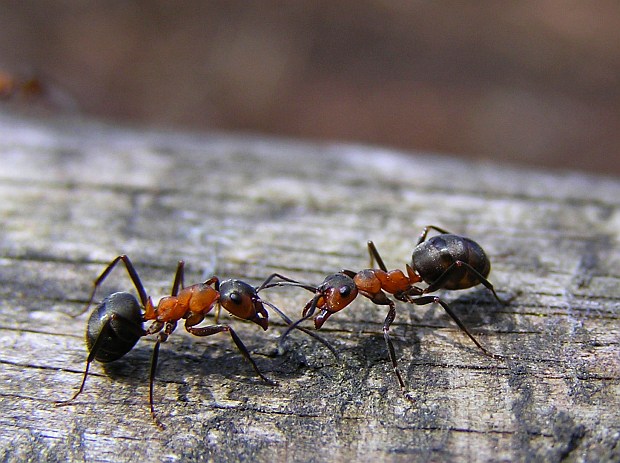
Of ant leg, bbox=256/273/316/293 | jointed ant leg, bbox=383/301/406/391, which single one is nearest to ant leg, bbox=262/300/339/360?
ant leg, bbox=256/273/316/293

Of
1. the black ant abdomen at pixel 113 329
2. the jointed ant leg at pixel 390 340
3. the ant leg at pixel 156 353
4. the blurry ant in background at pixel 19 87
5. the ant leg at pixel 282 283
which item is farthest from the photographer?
the blurry ant in background at pixel 19 87

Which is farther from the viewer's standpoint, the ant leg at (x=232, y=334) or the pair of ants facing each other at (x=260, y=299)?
the pair of ants facing each other at (x=260, y=299)

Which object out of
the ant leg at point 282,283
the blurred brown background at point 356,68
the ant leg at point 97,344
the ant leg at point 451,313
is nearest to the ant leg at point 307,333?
the ant leg at point 282,283

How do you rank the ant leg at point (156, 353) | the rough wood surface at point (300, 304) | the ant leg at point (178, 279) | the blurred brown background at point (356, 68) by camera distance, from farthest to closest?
1. the blurred brown background at point (356, 68)
2. the ant leg at point (178, 279)
3. the ant leg at point (156, 353)
4. the rough wood surface at point (300, 304)

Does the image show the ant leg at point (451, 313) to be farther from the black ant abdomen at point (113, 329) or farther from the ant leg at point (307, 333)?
the black ant abdomen at point (113, 329)

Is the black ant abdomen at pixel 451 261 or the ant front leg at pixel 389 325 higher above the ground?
the black ant abdomen at pixel 451 261

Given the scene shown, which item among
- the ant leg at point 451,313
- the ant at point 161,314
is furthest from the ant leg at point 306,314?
the ant leg at point 451,313

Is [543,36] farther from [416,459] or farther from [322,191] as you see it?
[416,459]

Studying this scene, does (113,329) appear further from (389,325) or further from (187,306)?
(389,325)

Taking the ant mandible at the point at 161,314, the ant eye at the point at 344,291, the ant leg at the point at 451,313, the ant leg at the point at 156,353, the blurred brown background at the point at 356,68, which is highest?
the blurred brown background at the point at 356,68
